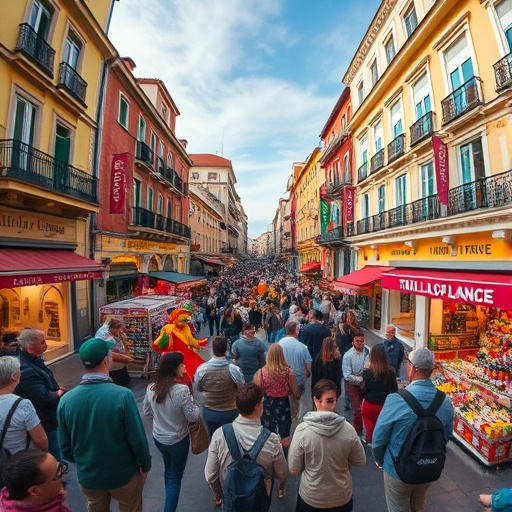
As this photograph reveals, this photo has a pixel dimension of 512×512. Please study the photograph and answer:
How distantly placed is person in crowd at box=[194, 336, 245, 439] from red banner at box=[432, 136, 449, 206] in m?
8.69

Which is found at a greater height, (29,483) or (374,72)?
(374,72)

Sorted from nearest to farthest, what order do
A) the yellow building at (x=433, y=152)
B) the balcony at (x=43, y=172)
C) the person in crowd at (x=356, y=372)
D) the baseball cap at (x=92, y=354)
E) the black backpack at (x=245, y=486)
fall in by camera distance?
the black backpack at (x=245, y=486) → the baseball cap at (x=92, y=354) → the person in crowd at (x=356, y=372) → the yellow building at (x=433, y=152) → the balcony at (x=43, y=172)

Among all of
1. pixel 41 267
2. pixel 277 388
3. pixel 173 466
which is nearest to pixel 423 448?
pixel 277 388

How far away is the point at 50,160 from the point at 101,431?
33.2 ft

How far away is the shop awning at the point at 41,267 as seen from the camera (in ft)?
24.2

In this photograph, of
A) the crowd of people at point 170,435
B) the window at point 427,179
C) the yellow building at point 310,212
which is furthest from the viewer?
the yellow building at point 310,212

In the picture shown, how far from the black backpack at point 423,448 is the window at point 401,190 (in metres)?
11.6

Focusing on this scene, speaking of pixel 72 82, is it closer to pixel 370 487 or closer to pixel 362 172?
pixel 362 172

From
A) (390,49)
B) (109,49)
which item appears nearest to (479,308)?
(390,49)

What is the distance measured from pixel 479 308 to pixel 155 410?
10635mm

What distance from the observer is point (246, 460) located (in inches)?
91.6

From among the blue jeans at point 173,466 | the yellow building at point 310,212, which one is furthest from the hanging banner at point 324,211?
the blue jeans at point 173,466

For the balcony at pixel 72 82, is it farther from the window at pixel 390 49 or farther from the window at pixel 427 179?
the window at pixel 390 49

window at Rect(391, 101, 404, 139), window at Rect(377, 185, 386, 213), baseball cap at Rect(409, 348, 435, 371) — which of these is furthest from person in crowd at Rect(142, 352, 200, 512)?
window at Rect(377, 185, 386, 213)
